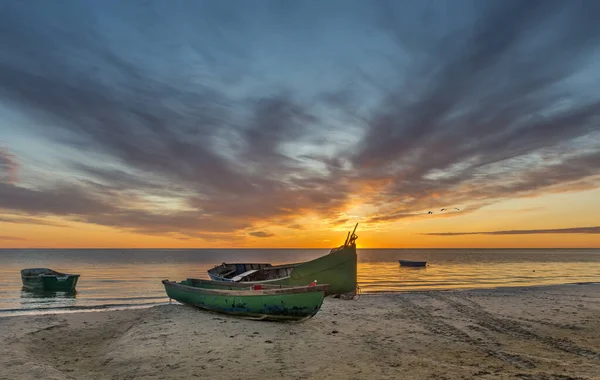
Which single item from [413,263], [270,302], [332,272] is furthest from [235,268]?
[413,263]

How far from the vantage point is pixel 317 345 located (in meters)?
11.9

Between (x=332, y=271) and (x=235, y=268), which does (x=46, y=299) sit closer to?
(x=235, y=268)

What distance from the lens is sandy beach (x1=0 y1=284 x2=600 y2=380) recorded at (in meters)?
9.38

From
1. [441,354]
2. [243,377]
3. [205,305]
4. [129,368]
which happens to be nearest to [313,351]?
[243,377]

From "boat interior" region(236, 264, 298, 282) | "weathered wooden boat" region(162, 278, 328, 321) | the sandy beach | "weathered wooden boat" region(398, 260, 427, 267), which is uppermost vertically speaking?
"boat interior" region(236, 264, 298, 282)

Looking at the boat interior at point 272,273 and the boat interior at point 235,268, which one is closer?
the boat interior at point 272,273

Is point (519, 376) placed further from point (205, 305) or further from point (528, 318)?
point (205, 305)

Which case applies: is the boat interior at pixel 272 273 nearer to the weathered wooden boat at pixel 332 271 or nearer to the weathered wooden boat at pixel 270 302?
the weathered wooden boat at pixel 332 271

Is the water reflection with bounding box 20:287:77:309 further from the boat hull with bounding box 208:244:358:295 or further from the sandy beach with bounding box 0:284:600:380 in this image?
the boat hull with bounding box 208:244:358:295

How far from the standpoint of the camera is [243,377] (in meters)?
9.07

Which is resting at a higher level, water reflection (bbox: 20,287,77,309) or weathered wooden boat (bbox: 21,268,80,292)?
weathered wooden boat (bbox: 21,268,80,292)

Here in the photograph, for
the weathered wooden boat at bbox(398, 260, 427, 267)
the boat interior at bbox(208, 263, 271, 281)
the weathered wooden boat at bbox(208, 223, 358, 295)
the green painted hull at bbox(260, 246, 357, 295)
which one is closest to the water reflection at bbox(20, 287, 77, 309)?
the boat interior at bbox(208, 263, 271, 281)

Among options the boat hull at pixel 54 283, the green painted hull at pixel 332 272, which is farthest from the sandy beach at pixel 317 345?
the boat hull at pixel 54 283

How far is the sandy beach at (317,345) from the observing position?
30.8 feet
